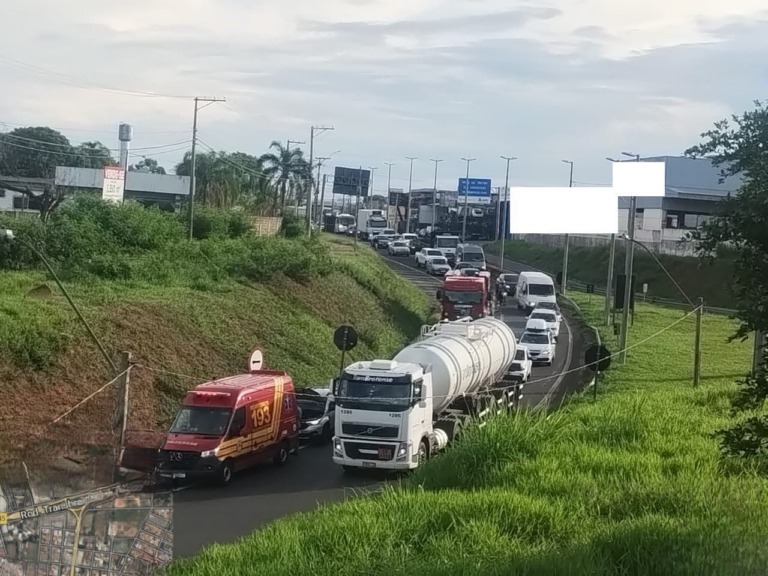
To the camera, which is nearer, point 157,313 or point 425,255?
point 157,313

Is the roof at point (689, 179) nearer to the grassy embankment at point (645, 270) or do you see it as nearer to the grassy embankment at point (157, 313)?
the grassy embankment at point (645, 270)

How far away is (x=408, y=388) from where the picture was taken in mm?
22375

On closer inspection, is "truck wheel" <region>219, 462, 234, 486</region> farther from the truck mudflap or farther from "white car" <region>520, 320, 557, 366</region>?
"white car" <region>520, 320, 557, 366</region>

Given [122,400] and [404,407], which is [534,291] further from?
[122,400]

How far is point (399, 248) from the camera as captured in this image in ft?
278

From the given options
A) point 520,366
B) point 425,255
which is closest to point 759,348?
point 520,366

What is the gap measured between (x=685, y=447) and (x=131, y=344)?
17.3 metres

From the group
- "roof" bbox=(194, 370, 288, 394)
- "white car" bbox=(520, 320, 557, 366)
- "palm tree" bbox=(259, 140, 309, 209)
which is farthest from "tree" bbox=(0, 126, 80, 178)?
"roof" bbox=(194, 370, 288, 394)

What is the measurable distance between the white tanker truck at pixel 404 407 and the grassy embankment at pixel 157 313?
5.73 metres

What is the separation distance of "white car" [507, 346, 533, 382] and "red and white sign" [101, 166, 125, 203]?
19.3 metres

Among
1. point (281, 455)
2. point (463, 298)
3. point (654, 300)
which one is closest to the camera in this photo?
point (281, 455)

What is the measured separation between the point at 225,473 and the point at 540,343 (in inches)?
870

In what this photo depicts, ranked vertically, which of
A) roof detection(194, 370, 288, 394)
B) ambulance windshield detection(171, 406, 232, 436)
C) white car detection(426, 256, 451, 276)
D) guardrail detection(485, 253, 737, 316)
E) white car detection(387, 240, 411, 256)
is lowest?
ambulance windshield detection(171, 406, 232, 436)

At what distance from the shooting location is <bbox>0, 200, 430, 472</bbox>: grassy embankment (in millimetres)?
24203
